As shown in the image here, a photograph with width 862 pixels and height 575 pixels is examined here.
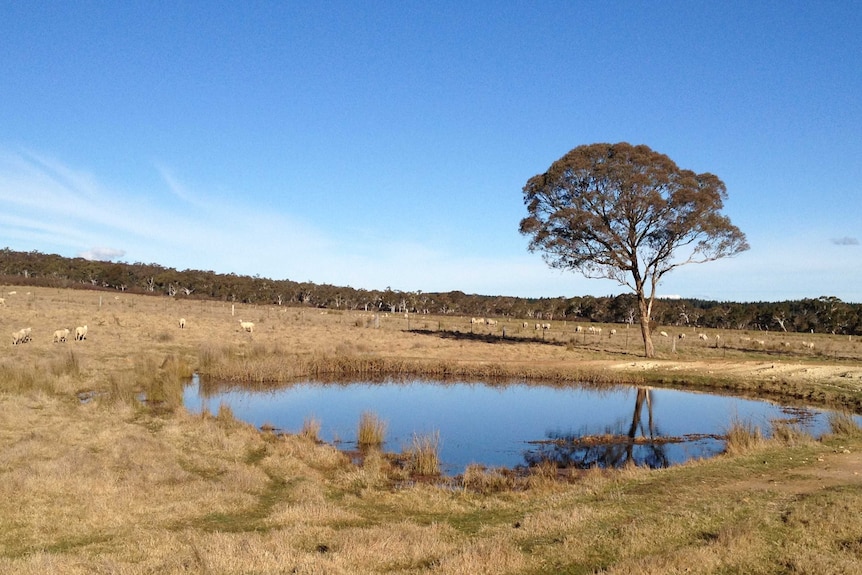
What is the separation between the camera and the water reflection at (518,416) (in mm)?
16969

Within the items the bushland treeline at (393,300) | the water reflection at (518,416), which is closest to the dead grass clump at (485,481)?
the water reflection at (518,416)

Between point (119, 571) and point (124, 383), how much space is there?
14.7m

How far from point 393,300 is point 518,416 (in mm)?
107845

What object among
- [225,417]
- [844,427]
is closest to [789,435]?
[844,427]

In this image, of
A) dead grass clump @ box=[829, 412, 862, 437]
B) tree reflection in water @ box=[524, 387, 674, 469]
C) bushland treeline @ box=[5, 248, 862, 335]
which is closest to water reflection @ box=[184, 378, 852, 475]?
tree reflection in water @ box=[524, 387, 674, 469]

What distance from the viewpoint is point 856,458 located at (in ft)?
42.1

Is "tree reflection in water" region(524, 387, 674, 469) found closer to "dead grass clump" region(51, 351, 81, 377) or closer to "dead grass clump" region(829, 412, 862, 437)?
"dead grass clump" region(829, 412, 862, 437)

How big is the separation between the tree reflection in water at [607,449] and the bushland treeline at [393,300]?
267 feet

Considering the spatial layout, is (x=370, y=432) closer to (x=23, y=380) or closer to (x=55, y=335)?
(x=23, y=380)

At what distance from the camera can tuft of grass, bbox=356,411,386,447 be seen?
16953 millimetres

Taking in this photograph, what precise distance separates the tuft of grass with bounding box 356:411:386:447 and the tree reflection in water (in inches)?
156

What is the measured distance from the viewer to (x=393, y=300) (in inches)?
5089

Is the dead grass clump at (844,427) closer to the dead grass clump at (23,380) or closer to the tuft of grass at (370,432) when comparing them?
the tuft of grass at (370,432)

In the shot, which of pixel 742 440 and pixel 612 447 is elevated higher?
pixel 742 440
